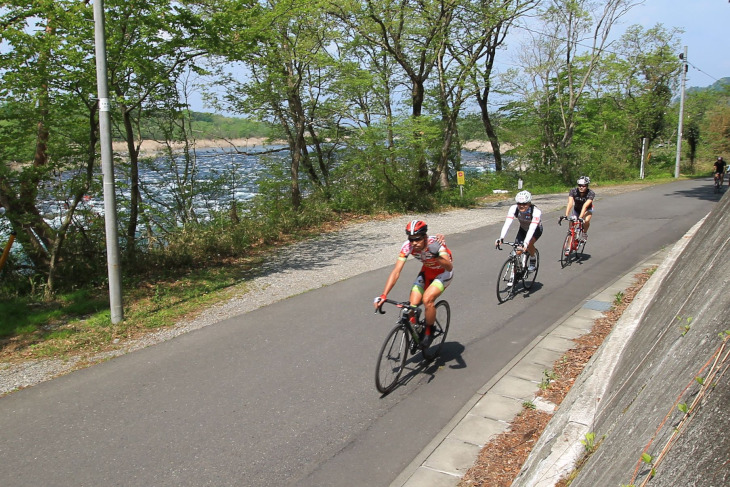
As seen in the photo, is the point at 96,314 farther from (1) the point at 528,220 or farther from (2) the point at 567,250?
(2) the point at 567,250

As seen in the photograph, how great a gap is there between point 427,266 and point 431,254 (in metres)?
0.25

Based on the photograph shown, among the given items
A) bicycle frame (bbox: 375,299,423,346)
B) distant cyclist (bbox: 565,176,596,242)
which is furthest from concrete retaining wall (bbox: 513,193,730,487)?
distant cyclist (bbox: 565,176,596,242)

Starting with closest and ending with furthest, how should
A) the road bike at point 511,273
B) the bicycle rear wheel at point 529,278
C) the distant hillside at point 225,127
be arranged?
the road bike at point 511,273 → the bicycle rear wheel at point 529,278 → the distant hillside at point 225,127

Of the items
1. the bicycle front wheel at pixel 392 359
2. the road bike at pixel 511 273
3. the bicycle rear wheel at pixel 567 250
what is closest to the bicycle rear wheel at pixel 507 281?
the road bike at pixel 511 273

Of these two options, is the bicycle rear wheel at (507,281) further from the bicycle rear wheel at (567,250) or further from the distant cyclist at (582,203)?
the distant cyclist at (582,203)

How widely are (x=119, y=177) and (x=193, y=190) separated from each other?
248cm

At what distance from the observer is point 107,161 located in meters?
8.55

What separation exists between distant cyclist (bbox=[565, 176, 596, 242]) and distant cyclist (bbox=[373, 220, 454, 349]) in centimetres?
697

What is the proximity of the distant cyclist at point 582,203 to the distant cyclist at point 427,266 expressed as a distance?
6967 millimetres

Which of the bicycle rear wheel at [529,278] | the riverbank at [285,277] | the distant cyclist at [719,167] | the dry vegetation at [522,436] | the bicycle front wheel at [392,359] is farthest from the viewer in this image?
the distant cyclist at [719,167]

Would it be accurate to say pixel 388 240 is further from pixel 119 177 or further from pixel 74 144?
pixel 74 144

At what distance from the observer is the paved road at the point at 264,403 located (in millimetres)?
4688

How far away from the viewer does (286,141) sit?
19.9 m

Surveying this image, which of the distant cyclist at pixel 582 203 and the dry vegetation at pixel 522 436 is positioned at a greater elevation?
the distant cyclist at pixel 582 203
